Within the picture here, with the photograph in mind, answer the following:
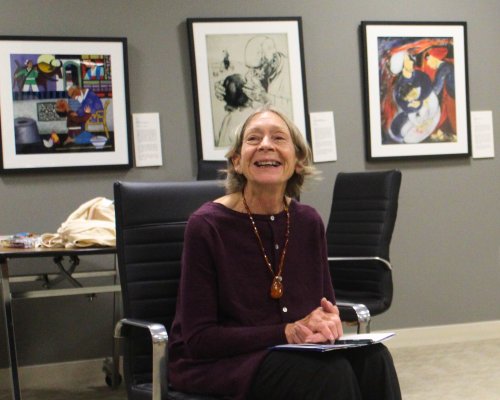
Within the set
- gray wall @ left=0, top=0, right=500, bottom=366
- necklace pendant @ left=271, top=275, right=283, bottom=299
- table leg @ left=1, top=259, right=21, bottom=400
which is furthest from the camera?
gray wall @ left=0, top=0, right=500, bottom=366

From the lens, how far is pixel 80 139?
13.0ft

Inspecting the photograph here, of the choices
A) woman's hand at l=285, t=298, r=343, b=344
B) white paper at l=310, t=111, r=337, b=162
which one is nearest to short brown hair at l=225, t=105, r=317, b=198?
woman's hand at l=285, t=298, r=343, b=344

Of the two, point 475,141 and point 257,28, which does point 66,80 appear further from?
point 475,141

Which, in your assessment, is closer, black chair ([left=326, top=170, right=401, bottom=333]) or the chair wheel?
black chair ([left=326, top=170, right=401, bottom=333])

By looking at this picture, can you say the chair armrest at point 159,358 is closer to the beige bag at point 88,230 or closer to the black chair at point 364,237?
the beige bag at point 88,230

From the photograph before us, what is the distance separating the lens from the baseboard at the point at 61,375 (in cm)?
387

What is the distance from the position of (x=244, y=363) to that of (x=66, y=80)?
2534 mm

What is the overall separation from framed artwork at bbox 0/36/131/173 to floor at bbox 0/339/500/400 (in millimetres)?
1176

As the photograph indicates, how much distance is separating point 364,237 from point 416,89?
1381mm

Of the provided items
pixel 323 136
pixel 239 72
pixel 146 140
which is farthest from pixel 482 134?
pixel 146 140

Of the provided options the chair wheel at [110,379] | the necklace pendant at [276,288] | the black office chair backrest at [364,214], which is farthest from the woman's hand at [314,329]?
the chair wheel at [110,379]

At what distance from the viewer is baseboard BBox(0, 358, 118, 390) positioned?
387 cm

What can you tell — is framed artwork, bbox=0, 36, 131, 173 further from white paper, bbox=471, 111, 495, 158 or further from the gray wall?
white paper, bbox=471, 111, 495, 158

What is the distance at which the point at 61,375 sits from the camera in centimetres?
393
